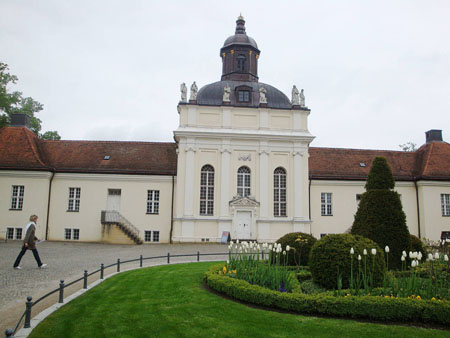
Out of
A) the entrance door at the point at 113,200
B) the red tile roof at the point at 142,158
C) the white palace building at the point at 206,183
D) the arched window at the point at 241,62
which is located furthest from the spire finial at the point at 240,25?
the entrance door at the point at 113,200

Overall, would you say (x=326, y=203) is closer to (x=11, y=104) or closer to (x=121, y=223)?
(x=121, y=223)

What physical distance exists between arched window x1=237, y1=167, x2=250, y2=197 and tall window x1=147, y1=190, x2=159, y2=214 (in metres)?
6.83

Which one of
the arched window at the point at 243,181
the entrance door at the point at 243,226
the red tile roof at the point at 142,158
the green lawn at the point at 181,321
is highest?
the red tile roof at the point at 142,158

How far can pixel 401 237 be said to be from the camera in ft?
46.2

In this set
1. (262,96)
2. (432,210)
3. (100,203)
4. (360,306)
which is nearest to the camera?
(360,306)

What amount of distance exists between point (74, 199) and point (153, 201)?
6.36 metres

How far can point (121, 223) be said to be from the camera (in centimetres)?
3038

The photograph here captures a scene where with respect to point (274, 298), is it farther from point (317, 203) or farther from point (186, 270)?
point (317, 203)

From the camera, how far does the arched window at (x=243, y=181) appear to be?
31.1m

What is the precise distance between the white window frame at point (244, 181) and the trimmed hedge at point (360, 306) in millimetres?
21340

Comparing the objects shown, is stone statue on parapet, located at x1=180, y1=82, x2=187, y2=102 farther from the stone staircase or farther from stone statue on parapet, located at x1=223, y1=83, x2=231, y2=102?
the stone staircase

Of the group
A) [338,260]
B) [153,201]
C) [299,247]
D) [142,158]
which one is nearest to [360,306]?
[338,260]

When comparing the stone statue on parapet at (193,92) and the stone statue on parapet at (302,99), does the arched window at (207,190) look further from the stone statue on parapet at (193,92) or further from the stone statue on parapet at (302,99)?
the stone statue on parapet at (302,99)

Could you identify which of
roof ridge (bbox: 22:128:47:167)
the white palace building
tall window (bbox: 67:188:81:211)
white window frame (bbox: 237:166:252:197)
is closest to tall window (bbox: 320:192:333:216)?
the white palace building
